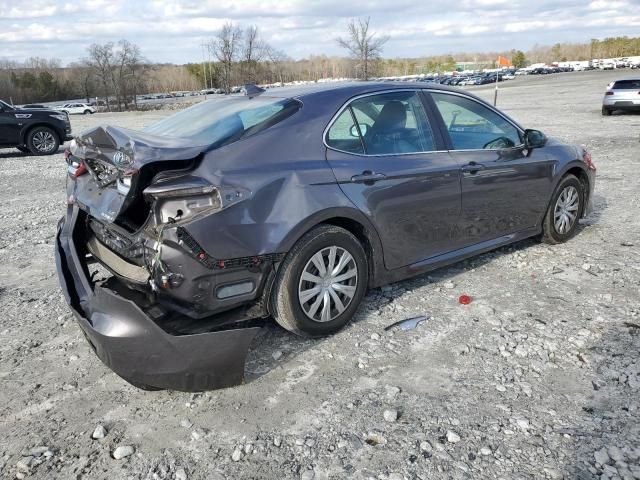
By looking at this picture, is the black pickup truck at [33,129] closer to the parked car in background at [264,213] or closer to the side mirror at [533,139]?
the parked car in background at [264,213]

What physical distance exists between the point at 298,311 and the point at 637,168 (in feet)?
28.6

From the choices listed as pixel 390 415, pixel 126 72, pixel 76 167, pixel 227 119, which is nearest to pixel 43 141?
pixel 76 167

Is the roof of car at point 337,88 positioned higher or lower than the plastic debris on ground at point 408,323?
higher

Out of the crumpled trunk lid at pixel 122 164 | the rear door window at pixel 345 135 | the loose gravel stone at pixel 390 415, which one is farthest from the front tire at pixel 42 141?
the loose gravel stone at pixel 390 415

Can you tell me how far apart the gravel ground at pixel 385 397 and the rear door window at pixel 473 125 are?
118 cm

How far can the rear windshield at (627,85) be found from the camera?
67.8 feet

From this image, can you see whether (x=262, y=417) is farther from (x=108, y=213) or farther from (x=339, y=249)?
(x=108, y=213)

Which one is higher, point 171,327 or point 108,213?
point 108,213

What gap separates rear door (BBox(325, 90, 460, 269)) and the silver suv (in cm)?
1948

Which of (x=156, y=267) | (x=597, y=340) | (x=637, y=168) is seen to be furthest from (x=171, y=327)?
(x=637, y=168)

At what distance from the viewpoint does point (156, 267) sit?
304cm

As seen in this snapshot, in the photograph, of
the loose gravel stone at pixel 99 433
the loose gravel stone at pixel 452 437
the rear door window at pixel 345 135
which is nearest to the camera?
the loose gravel stone at pixel 452 437

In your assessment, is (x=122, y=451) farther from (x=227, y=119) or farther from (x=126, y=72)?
(x=126, y=72)

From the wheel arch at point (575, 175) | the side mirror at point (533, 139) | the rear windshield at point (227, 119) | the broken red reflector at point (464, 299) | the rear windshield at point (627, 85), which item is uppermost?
the rear windshield at point (227, 119)
